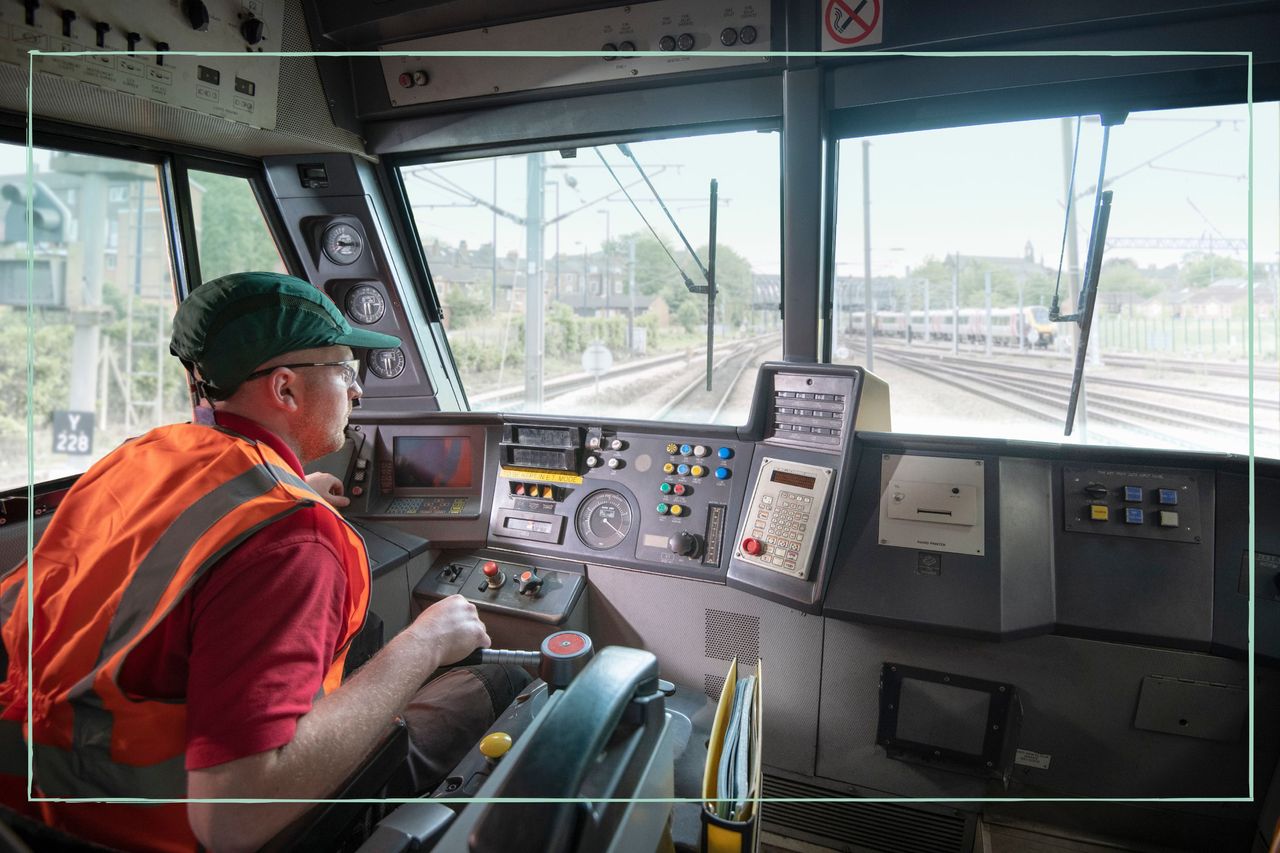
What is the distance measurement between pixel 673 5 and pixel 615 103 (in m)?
0.33

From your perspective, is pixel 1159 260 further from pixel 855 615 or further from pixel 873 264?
pixel 855 615

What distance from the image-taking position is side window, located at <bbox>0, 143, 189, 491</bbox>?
1586 millimetres

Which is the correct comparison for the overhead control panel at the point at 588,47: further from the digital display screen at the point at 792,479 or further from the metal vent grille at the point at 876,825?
the metal vent grille at the point at 876,825

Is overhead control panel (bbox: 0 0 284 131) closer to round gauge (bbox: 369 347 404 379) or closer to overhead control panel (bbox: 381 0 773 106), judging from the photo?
overhead control panel (bbox: 381 0 773 106)

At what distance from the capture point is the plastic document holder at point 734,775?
81cm

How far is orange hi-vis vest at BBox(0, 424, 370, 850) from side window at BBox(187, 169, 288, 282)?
171cm

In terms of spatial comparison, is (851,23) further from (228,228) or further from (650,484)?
(228,228)

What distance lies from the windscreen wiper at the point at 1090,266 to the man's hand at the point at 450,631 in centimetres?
177

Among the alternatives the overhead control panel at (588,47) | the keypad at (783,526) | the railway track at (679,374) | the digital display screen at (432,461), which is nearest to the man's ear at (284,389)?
the overhead control panel at (588,47)

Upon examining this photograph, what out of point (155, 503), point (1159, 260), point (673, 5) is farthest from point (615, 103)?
point (155, 503)

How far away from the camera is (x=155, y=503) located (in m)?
0.88

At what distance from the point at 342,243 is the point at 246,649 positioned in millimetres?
2331

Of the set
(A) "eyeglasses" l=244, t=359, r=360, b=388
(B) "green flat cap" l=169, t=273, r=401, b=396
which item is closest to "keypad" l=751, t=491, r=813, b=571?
(A) "eyeglasses" l=244, t=359, r=360, b=388

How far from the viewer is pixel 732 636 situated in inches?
76.4
